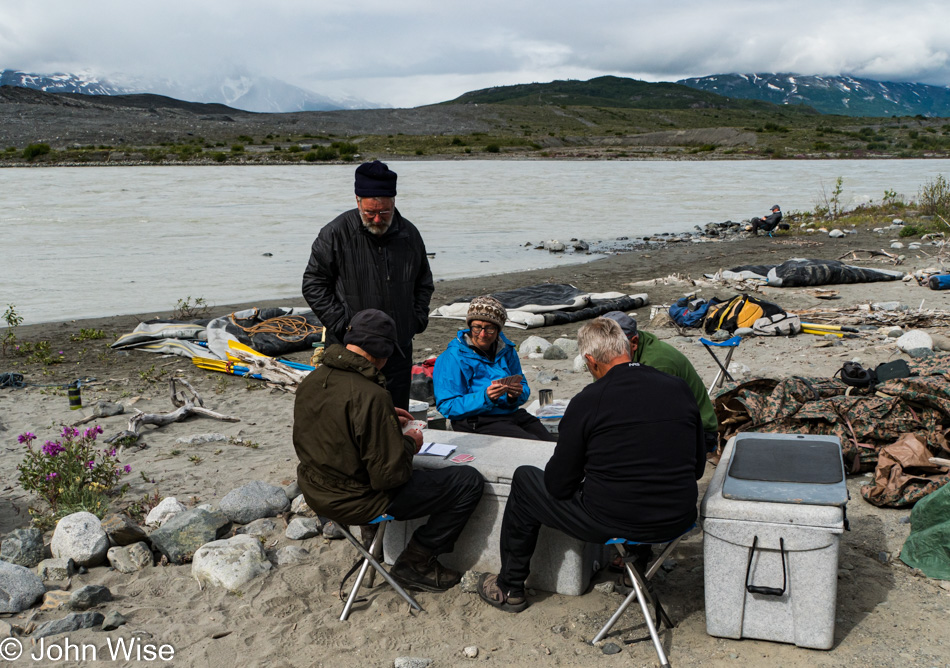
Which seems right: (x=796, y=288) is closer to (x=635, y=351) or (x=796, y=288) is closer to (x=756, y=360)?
(x=756, y=360)

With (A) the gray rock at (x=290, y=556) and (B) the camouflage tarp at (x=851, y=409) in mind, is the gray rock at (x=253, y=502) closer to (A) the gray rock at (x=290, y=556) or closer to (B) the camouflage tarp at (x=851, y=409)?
(A) the gray rock at (x=290, y=556)

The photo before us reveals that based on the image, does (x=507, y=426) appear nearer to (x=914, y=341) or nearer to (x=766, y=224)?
(x=914, y=341)

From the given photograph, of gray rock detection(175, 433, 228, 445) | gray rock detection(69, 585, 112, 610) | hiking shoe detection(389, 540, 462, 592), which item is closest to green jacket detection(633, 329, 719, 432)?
hiking shoe detection(389, 540, 462, 592)

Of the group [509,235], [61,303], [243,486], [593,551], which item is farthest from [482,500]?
[509,235]

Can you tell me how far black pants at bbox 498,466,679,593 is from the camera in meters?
3.37

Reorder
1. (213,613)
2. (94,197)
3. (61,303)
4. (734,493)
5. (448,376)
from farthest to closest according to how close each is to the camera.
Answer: (94,197), (61,303), (448,376), (213,613), (734,493)

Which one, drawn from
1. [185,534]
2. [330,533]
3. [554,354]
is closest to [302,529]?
[330,533]

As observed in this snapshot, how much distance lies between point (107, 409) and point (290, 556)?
142 inches

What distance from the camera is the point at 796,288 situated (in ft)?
37.9

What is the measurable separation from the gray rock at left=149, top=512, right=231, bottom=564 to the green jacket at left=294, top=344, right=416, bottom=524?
1.14 metres

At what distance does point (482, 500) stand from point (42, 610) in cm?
212

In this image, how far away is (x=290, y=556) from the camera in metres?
4.36

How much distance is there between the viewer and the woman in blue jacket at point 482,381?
4.67 meters

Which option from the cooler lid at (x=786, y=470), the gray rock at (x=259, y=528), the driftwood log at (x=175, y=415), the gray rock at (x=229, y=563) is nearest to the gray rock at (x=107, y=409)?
the driftwood log at (x=175, y=415)
